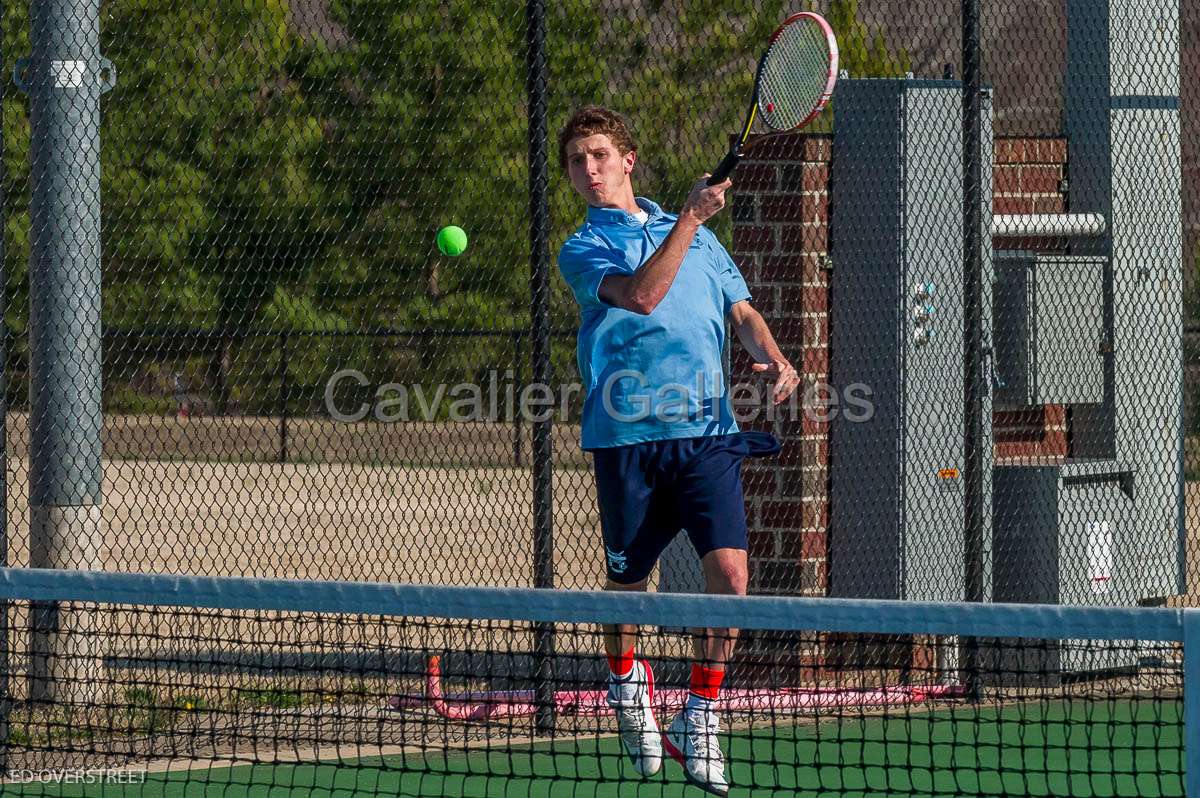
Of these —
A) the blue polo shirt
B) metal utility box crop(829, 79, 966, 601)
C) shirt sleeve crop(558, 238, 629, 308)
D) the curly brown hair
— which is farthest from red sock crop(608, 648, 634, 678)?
metal utility box crop(829, 79, 966, 601)

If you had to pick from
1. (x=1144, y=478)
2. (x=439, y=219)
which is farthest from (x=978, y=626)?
(x=439, y=219)

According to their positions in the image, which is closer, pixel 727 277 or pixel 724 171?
pixel 724 171

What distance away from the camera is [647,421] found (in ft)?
16.3

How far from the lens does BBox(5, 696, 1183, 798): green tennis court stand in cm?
506

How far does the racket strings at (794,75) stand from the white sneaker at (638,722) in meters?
1.64

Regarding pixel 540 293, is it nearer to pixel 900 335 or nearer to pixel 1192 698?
pixel 900 335

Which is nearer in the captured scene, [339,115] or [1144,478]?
[1144,478]

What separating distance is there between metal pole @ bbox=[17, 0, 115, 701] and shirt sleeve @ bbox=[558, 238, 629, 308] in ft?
6.83

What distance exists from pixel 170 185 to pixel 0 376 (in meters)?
14.0

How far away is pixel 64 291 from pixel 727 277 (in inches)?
94.9

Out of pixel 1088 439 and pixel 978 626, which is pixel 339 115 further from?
pixel 978 626

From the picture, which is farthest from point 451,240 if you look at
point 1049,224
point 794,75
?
point 794,75

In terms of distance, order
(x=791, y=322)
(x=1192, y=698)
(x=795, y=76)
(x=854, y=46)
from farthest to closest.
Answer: (x=854, y=46) → (x=791, y=322) → (x=795, y=76) → (x=1192, y=698)

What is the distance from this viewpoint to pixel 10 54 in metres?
17.8
